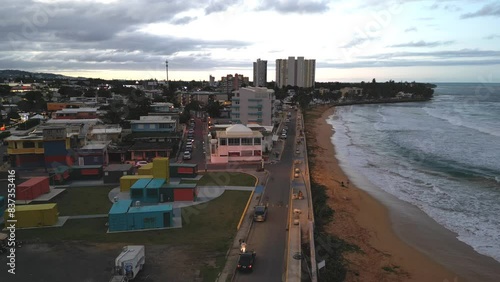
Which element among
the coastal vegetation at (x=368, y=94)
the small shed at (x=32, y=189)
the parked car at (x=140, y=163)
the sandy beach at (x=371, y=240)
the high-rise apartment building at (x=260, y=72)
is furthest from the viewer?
the high-rise apartment building at (x=260, y=72)

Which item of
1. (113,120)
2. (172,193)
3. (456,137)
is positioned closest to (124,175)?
(172,193)

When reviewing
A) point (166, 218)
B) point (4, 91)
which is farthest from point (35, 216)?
point (4, 91)

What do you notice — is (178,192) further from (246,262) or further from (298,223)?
(246,262)

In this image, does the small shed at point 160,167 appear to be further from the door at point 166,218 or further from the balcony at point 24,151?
the balcony at point 24,151

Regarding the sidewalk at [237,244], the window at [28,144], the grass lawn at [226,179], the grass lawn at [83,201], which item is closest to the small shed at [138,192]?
the grass lawn at [83,201]

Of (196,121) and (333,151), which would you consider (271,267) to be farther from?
(196,121)

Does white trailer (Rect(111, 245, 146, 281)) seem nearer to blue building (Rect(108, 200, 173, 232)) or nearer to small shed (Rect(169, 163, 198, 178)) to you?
blue building (Rect(108, 200, 173, 232))

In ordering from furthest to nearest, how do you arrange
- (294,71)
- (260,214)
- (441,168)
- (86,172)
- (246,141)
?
1. (294,71)
2. (441,168)
3. (246,141)
4. (86,172)
5. (260,214)

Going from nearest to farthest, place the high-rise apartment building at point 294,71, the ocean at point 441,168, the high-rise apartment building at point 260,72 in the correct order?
the ocean at point 441,168 < the high-rise apartment building at point 294,71 < the high-rise apartment building at point 260,72
